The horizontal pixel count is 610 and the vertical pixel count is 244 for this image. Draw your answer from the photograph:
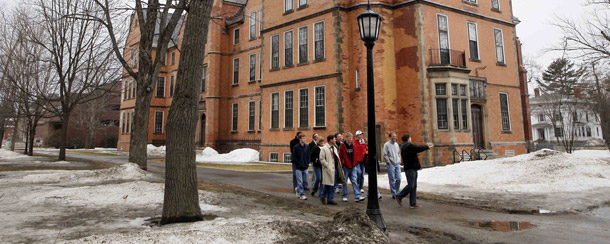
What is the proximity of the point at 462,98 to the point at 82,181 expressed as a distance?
18.8 m

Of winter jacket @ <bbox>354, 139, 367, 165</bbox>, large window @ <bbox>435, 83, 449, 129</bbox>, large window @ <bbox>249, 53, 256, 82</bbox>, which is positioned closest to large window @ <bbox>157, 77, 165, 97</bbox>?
large window @ <bbox>249, 53, 256, 82</bbox>

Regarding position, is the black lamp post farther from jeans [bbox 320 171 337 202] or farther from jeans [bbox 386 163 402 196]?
jeans [bbox 386 163 402 196]

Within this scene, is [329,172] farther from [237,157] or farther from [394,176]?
[237,157]

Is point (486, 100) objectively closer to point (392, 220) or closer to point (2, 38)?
point (392, 220)

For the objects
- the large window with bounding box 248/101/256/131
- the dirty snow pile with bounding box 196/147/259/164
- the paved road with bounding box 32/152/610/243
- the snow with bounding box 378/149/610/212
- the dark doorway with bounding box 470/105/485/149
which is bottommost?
the paved road with bounding box 32/152/610/243

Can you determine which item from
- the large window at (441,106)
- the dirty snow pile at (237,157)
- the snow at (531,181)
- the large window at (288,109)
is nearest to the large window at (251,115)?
the dirty snow pile at (237,157)

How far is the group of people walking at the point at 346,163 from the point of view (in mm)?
7992

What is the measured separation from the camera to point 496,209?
25.6 ft

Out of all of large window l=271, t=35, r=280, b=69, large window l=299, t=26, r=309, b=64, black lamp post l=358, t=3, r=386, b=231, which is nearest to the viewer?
black lamp post l=358, t=3, r=386, b=231

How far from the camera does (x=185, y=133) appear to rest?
557 cm

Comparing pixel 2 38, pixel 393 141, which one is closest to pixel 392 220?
pixel 393 141

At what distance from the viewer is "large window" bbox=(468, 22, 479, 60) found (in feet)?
70.1

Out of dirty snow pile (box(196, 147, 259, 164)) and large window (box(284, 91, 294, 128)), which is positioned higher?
large window (box(284, 91, 294, 128))

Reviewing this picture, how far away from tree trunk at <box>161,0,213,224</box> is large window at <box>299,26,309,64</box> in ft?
53.0
